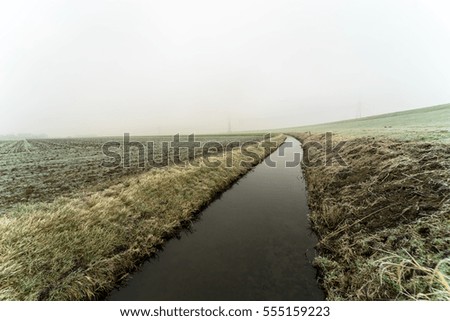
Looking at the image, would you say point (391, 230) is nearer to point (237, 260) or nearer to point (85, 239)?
point (237, 260)

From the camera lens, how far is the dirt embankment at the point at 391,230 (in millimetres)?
4371

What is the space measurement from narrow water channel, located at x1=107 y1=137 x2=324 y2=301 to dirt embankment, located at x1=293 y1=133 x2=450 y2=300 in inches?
→ 31.1

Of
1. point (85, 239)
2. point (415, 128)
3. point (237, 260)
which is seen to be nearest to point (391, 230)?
point (237, 260)

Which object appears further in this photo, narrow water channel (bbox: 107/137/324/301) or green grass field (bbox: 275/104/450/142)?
green grass field (bbox: 275/104/450/142)

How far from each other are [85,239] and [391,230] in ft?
31.9

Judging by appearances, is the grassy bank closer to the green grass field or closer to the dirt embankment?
the dirt embankment

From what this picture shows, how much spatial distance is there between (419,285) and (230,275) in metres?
4.56

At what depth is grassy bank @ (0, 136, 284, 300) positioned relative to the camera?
5125 mm

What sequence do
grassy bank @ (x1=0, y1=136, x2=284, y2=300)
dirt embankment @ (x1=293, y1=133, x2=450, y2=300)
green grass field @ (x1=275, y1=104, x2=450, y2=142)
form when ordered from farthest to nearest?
green grass field @ (x1=275, y1=104, x2=450, y2=142)
grassy bank @ (x1=0, y1=136, x2=284, y2=300)
dirt embankment @ (x1=293, y1=133, x2=450, y2=300)

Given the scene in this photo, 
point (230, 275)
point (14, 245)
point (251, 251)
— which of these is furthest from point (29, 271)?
point (251, 251)

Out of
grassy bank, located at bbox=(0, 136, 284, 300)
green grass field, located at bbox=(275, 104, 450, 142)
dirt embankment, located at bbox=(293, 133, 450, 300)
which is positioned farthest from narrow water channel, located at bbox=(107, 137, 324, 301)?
green grass field, located at bbox=(275, 104, 450, 142)

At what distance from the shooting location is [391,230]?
5727 millimetres

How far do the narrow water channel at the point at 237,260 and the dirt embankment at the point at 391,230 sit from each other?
79cm

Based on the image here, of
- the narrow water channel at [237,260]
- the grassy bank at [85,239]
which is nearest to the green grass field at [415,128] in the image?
the narrow water channel at [237,260]
